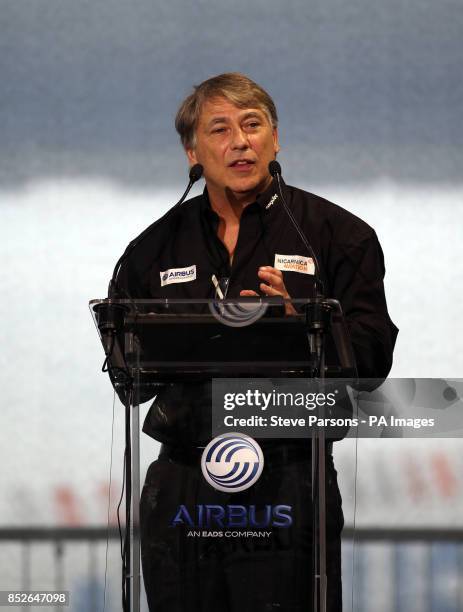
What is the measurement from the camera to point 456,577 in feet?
10.7

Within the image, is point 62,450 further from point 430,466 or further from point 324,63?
point 324,63

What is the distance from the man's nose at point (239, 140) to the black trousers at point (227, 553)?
1.04 meters

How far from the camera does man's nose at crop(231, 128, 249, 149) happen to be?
110 inches

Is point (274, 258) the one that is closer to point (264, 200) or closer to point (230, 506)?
point (264, 200)

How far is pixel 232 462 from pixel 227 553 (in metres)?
0.16

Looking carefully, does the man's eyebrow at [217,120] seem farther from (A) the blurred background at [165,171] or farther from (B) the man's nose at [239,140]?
(A) the blurred background at [165,171]

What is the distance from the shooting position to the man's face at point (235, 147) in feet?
9.16

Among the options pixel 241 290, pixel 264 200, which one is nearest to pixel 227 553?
pixel 241 290

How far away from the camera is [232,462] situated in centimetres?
197

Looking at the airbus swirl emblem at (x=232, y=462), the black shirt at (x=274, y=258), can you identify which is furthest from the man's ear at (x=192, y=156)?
the airbus swirl emblem at (x=232, y=462)

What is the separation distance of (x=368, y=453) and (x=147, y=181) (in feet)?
3.73

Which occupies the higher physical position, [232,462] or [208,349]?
[208,349]

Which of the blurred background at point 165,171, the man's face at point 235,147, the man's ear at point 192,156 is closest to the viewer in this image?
the man's face at point 235,147

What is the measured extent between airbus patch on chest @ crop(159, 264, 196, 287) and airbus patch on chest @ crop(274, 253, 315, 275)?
22 cm
